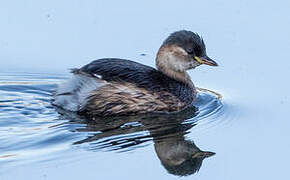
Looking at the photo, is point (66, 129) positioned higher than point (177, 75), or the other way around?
point (177, 75)

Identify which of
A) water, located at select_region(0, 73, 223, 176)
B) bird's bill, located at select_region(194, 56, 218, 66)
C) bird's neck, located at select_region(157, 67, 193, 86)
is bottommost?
water, located at select_region(0, 73, 223, 176)

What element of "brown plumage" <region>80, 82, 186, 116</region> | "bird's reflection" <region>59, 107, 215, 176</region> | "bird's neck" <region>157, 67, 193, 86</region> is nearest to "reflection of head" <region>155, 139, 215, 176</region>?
"bird's reflection" <region>59, 107, 215, 176</region>

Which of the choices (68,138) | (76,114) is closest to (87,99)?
(76,114)

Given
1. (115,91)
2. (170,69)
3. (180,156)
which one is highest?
(170,69)

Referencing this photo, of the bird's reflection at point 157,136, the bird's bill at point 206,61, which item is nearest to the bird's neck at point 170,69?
the bird's bill at point 206,61

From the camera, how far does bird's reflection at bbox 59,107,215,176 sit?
7887 millimetres

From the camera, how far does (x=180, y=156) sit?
8.04 m

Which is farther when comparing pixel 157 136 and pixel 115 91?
pixel 115 91

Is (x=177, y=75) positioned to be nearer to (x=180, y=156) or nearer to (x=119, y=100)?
(x=119, y=100)

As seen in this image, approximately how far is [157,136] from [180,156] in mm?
512

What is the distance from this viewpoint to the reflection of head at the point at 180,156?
7676 millimetres

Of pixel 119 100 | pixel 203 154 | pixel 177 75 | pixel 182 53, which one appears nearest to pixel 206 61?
pixel 182 53

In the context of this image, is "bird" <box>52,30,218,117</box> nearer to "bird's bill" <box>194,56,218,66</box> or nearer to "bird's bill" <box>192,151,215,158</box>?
"bird's bill" <box>194,56,218,66</box>

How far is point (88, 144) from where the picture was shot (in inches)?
317
